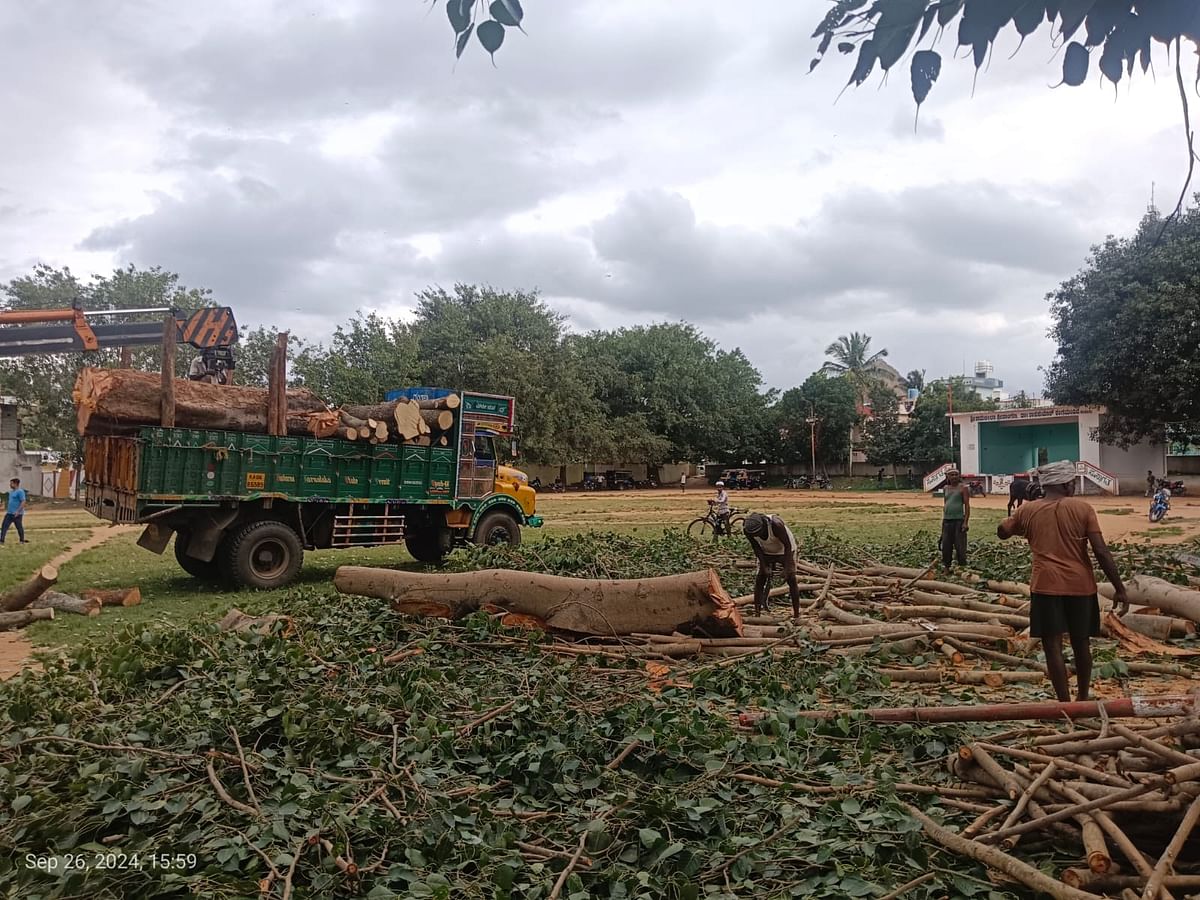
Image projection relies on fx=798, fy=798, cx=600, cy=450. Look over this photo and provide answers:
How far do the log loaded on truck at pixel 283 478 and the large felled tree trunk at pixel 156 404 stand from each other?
2cm

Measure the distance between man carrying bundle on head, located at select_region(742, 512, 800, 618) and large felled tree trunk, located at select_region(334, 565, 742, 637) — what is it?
124cm

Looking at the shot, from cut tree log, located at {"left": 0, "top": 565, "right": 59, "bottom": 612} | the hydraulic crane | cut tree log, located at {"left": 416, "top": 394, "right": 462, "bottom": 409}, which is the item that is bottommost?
cut tree log, located at {"left": 0, "top": 565, "right": 59, "bottom": 612}

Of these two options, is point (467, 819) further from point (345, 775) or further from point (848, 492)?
point (848, 492)

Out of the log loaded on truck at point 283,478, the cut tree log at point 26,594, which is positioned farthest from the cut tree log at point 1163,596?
the cut tree log at point 26,594

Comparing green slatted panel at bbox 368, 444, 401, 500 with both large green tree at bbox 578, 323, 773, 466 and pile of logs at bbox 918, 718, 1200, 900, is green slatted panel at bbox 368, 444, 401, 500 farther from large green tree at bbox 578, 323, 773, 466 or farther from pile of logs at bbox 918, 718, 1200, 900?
large green tree at bbox 578, 323, 773, 466

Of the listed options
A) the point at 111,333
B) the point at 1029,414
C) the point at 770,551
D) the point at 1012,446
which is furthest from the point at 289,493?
the point at 1012,446

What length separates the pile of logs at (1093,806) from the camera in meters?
2.80

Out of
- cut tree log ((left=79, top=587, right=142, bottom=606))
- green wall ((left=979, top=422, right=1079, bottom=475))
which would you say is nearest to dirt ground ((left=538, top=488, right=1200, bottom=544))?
green wall ((left=979, top=422, right=1079, bottom=475))

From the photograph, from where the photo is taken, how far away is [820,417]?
162 feet

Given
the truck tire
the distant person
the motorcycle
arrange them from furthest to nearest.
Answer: the motorcycle
the distant person
the truck tire

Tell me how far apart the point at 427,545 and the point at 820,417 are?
1558 inches

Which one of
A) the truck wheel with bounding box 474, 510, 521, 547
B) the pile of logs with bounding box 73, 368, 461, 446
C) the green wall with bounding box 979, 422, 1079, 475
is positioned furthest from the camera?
the green wall with bounding box 979, 422, 1079, 475

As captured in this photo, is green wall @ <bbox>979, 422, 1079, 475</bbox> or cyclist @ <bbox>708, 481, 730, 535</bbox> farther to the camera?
green wall @ <bbox>979, 422, 1079, 475</bbox>

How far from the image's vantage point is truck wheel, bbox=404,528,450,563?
1349 cm
